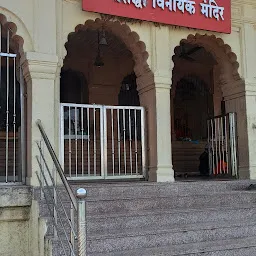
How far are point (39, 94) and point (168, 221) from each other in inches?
112

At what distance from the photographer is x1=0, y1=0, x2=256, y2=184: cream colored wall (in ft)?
22.5

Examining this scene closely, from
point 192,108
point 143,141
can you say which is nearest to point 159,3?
point 143,141

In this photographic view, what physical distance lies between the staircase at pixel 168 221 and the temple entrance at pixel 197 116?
271 centimetres

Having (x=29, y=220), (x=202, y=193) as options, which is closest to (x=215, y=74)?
(x=202, y=193)

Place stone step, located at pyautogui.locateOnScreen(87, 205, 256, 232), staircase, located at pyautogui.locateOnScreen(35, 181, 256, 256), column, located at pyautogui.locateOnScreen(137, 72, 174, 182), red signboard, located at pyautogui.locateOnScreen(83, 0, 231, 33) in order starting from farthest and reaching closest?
column, located at pyautogui.locateOnScreen(137, 72, 174, 182), red signboard, located at pyautogui.locateOnScreen(83, 0, 231, 33), stone step, located at pyautogui.locateOnScreen(87, 205, 256, 232), staircase, located at pyautogui.locateOnScreen(35, 181, 256, 256)

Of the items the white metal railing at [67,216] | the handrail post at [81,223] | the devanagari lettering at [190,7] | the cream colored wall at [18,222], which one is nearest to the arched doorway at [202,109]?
the devanagari lettering at [190,7]

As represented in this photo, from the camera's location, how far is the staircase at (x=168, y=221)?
16.4ft

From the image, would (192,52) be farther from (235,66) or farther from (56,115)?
(56,115)

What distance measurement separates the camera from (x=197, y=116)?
50.9ft

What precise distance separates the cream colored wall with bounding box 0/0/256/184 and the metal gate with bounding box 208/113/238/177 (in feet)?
0.70

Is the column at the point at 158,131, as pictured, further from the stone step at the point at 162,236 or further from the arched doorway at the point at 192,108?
the arched doorway at the point at 192,108

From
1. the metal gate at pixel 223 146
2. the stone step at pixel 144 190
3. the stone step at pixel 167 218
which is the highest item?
the metal gate at pixel 223 146

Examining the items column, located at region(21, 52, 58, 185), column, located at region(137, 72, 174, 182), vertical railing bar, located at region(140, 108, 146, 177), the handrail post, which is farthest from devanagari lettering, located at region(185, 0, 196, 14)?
the handrail post

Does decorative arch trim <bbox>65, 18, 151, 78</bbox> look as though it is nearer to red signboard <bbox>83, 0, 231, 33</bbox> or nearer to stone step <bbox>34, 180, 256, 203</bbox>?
red signboard <bbox>83, 0, 231, 33</bbox>
